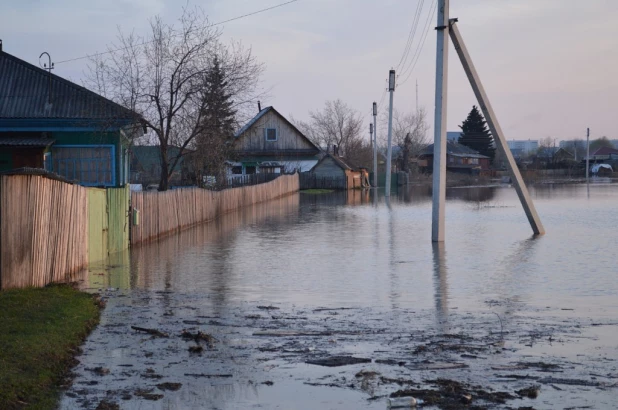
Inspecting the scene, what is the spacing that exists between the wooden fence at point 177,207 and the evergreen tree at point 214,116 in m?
1.84

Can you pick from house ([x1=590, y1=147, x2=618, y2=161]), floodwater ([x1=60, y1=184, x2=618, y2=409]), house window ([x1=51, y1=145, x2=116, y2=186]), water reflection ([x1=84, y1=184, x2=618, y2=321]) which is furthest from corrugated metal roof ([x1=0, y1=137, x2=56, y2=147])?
house ([x1=590, y1=147, x2=618, y2=161])

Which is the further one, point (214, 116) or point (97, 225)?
point (214, 116)

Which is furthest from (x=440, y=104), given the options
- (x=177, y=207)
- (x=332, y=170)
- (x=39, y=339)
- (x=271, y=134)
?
(x=271, y=134)

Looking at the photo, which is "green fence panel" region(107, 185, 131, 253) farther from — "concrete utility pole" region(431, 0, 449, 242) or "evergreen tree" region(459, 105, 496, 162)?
"evergreen tree" region(459, 105, 496, 162)

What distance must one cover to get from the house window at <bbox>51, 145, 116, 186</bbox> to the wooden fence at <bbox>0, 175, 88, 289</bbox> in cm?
1477

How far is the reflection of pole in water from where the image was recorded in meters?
12.1

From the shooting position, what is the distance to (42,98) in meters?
30.4

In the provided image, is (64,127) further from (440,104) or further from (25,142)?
(440,104)

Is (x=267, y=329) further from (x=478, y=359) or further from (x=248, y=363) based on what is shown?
(x=478, y=359)

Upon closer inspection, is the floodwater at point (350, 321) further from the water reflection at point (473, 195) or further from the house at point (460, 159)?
the house at point (460, 159)

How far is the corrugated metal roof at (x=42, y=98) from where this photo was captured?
29.7m

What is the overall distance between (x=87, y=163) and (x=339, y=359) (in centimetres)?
2313

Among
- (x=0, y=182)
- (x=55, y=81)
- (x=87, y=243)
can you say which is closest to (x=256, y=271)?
(x=87, y=243)

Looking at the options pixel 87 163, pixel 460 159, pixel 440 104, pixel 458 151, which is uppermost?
pixel 458 151
